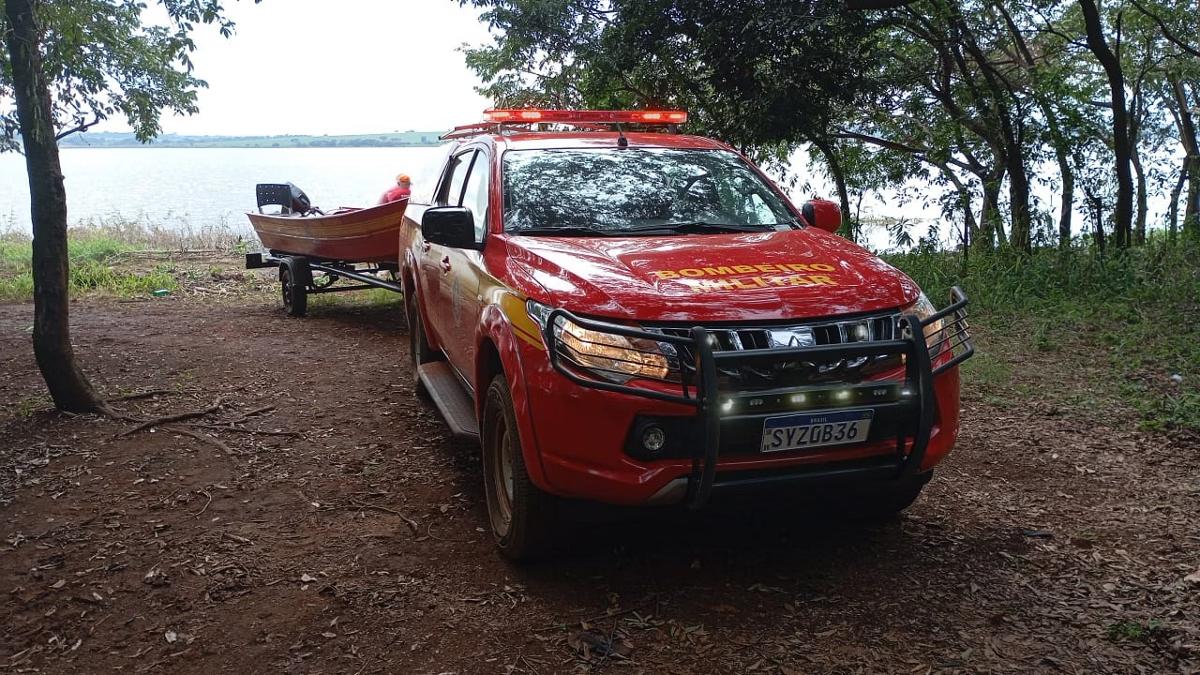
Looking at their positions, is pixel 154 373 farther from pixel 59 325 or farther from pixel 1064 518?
pixel 1064 518

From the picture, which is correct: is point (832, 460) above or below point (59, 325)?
below

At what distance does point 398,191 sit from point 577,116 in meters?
5.31

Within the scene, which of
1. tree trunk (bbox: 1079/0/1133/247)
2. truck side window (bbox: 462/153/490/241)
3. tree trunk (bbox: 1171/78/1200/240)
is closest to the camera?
truck side window (bbox: 462/153/490/241)

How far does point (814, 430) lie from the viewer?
311 cm

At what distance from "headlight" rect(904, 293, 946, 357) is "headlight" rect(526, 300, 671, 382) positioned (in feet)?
3.31

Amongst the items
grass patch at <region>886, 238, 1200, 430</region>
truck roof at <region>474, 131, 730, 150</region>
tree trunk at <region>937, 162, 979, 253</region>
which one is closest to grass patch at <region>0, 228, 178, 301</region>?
truck roof at <region>474, 131, 730, 150</region>

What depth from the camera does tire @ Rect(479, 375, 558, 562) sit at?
340cm

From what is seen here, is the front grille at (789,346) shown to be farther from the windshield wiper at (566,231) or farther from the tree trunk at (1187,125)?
the tree trunk at (1187,125)

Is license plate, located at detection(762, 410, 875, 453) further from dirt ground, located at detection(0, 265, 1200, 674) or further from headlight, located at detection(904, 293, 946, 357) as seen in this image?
headlight, located at detection(904, 293, 946, 357)

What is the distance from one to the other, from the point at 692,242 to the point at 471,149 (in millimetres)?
1973

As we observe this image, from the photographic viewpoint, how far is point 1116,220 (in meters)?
9.70

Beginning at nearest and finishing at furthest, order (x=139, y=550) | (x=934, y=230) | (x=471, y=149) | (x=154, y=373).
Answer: (x=139, y=550) < (x=471, y=149) < (x=154, y=373) < (x=934, y=230)

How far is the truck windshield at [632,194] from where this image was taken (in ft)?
13.9

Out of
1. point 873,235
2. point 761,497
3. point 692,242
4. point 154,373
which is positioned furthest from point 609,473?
point 873,235
